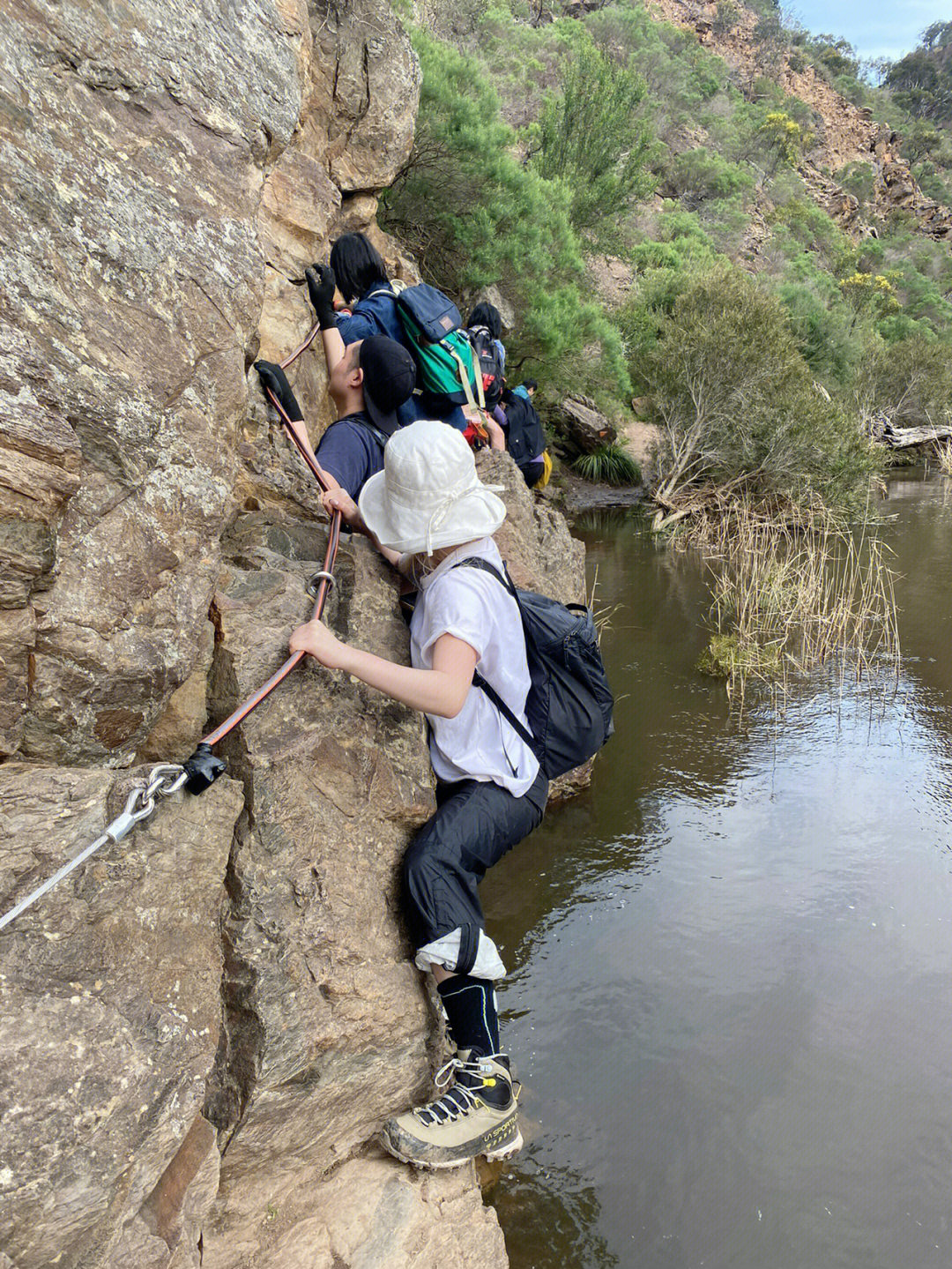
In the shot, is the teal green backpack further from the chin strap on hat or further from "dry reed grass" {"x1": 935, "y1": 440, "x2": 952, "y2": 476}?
"dry reed grass" {"x1": 935, "y1": 440, "x2": 952, "y2": 476}

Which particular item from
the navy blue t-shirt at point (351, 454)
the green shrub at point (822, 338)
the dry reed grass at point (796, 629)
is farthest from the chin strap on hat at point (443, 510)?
the green shrub at point (822, 338)

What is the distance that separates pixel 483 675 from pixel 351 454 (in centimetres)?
122

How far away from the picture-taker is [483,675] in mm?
2391

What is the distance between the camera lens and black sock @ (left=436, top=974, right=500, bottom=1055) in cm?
221

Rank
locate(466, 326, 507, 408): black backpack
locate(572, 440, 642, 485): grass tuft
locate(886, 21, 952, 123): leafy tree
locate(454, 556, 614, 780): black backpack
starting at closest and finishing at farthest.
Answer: locate(454, 556, 614, 780): black backpack, locate(466, 326, 507, 408): black backpack, locate(572, 440, 642, 485): grass tuft, locate(886, 21, 952, 123): leafy tree

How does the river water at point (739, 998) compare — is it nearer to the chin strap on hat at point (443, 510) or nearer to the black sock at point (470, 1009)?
the black sock at point (470, 1009)

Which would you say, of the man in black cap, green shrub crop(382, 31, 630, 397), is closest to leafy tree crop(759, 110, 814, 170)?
green shrub crop(382, 31, 630, 397)

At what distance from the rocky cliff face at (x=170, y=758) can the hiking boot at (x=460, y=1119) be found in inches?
3.4

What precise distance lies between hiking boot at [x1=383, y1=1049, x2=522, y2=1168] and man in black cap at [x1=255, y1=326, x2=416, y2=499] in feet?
6.50

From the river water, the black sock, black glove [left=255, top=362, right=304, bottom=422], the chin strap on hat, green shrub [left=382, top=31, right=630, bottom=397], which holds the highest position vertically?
green shrub [left=382, top=31, right=630, bottom=397]

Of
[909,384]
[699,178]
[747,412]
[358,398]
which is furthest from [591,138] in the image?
[699,178]

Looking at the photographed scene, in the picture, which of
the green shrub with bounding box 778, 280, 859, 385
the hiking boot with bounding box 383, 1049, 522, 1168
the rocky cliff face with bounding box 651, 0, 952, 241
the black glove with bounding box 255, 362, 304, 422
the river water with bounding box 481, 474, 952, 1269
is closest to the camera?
the hiking boot with bounding box 383, 1049, 522, 1168

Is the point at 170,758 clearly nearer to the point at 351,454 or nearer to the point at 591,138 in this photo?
the point at 351,454

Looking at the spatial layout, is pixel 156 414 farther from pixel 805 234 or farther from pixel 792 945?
pixel 805 234
